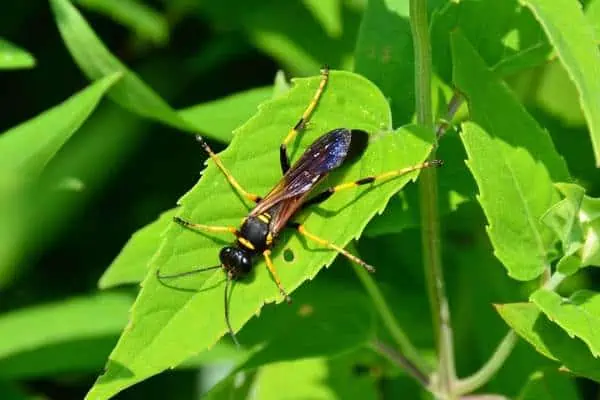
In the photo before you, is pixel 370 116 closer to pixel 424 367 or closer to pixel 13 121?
pixel 424 367

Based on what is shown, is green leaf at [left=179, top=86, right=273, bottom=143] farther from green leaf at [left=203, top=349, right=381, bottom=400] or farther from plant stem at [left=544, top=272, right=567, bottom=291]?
plant stem at [left=544, top=272, right=567, bottom=291]

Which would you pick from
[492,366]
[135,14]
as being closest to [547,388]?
[492,366]

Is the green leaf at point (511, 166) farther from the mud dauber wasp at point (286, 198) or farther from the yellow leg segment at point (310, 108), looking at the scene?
the yellow leg segment at point (310, 108)

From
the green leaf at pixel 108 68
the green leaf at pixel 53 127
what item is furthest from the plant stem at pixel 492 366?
the green leaf at pixel 53 127

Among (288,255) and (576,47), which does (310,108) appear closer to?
(288,255)

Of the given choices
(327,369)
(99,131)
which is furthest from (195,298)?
(327,369)

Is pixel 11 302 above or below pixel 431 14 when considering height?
below

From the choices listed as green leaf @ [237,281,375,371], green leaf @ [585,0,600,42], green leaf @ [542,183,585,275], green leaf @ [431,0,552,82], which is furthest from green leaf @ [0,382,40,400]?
green leaf @ [585,0,600,42]

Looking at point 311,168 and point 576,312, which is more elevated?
point 311,168
